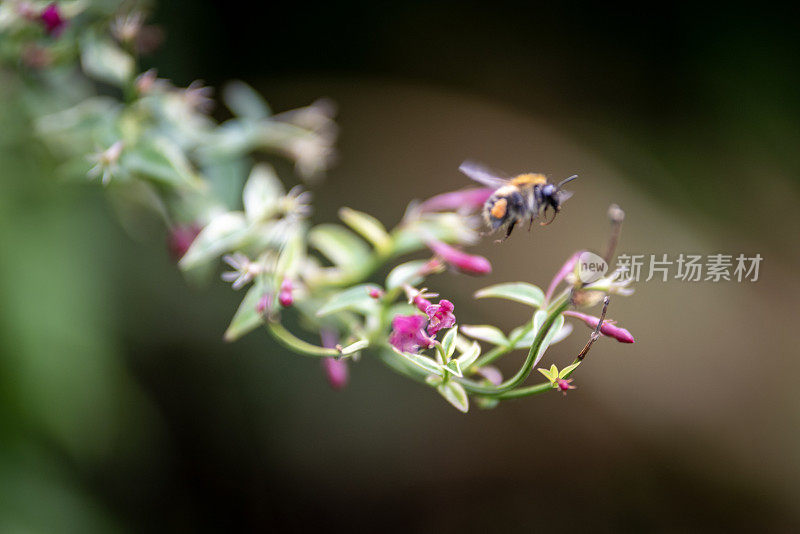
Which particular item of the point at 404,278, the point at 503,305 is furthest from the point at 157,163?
the point at 503,305

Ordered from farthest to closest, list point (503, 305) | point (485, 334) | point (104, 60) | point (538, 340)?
point (503, 305) → point (104, 60) → point (485, 334) → point (538, 340)

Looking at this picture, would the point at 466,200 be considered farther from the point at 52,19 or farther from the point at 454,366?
the point at 52,19

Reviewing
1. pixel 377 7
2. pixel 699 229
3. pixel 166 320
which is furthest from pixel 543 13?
pixel 166 320

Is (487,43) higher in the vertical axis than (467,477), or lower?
higher

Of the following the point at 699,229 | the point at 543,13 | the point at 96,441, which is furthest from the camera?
the point at 543,13

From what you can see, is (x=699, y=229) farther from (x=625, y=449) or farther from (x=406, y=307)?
(x=406, y=307)

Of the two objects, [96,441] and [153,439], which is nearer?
[96,441]

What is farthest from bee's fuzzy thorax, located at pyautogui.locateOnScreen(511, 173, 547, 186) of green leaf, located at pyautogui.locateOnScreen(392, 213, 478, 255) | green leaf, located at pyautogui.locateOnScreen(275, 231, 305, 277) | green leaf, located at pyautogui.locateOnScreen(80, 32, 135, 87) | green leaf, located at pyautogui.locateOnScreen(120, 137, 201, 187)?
green leaf, located at pyautogui.locateOnScreen(80, 32, 135, 87)
